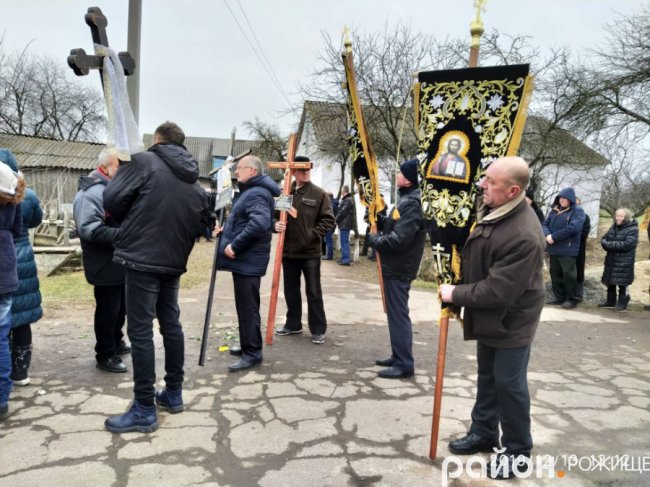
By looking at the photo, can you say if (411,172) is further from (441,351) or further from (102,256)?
(102,256)

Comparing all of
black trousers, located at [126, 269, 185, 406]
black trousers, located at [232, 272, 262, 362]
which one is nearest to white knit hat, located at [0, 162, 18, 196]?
black trousers, located at [126, 269, 185, 406]

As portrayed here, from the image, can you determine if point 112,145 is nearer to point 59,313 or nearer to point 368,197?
point 368,197

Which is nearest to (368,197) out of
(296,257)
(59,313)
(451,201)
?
(296,257)

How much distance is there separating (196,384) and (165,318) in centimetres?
89

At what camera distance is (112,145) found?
10.4 ft

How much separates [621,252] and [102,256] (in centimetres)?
780

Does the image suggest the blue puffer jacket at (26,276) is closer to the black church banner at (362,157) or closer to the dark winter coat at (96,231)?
the dark winter coat at (96,231)

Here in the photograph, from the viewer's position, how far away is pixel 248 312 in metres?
4.43

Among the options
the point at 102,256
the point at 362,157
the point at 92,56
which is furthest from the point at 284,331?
the point at 92,56

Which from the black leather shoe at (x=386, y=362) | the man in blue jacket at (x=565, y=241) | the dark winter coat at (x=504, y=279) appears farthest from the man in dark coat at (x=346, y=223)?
the dark winter coat at (x=504, y=279)

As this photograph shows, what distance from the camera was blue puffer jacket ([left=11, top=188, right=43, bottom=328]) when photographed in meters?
3.70

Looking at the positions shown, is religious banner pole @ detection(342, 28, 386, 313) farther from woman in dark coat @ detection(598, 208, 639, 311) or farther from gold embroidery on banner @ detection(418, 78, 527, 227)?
woman in dark coat @ detection(598, 208, 639, 311)

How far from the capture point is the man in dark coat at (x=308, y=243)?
5387 millimetres

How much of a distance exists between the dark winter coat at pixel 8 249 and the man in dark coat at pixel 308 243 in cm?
257
